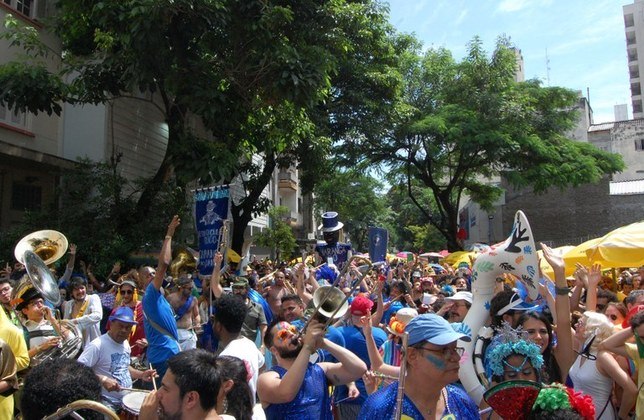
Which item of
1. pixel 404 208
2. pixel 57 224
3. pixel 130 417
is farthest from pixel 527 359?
pixel 404 208

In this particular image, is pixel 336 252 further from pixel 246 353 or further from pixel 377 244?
pixel 246 353

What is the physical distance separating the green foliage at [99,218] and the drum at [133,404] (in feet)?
32.1

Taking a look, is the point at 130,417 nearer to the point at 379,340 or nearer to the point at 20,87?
the point at 379,340

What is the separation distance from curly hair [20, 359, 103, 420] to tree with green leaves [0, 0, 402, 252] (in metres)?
9.93

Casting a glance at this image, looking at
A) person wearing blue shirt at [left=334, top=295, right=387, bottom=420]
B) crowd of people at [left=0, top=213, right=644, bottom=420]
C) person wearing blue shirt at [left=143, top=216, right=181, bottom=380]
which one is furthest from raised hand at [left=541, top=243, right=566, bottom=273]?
person wearing blue shirt at [left=143, top=216, right=181, bottom=380]

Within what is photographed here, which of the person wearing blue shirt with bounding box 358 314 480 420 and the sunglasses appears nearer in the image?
the person wearing blue shirt with bounding box 358 314 480 420

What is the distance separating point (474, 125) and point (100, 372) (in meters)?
22.2

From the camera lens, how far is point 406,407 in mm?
2625

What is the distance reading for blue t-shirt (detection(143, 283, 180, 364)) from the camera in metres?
5.25

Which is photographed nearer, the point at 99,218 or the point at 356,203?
the point at 99,218

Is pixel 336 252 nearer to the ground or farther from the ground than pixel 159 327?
farther from the ground

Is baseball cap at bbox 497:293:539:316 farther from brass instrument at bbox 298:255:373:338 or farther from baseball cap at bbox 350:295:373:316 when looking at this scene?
brass instrument at bbox 298:255:373:338

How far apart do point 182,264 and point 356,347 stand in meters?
8.47

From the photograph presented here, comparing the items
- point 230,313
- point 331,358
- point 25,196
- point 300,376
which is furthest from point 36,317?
point 25,196
